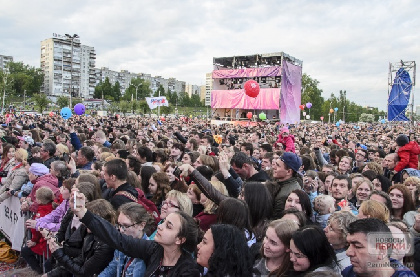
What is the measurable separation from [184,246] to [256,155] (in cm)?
575

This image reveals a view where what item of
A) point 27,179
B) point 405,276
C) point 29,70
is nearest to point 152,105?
point 27,179

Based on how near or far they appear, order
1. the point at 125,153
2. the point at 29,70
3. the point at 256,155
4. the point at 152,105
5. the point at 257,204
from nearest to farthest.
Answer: the point at 257,204
the point at 125,153
the point at 256,155
the point at 152,105
the point at 29,70

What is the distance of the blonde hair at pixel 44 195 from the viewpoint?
4391 millimetres

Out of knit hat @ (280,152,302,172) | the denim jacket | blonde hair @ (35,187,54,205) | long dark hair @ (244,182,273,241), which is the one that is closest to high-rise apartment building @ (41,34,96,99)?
blonde hair @ (35,187,54,205)

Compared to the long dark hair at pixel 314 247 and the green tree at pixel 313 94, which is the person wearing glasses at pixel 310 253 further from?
the green tree at pixel 313 94

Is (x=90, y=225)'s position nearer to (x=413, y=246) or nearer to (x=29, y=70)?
(x=413, y=246)

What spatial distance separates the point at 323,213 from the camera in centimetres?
372

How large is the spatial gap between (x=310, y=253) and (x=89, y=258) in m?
1.94

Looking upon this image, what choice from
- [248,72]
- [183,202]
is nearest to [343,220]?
[183,202]

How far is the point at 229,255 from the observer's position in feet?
7.27

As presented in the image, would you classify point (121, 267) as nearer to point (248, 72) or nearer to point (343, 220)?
point (343, 220)

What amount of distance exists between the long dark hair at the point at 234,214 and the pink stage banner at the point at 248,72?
35.8 meters

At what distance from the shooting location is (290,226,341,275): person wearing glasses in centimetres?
224

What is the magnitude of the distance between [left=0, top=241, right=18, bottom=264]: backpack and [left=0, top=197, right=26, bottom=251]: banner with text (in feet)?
0.45
